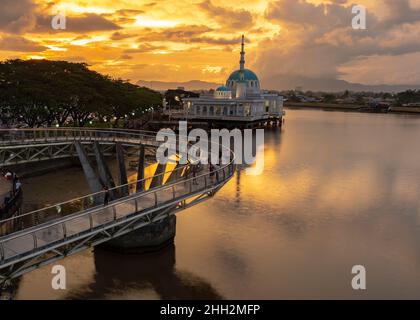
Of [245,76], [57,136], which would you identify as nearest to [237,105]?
[245,76]

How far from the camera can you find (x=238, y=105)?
11038 centimetres

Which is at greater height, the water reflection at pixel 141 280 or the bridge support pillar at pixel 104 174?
the bridge support pillar at pixel 104 174

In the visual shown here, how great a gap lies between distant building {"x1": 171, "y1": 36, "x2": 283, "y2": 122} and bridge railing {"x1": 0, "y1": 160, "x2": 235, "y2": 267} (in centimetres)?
8286

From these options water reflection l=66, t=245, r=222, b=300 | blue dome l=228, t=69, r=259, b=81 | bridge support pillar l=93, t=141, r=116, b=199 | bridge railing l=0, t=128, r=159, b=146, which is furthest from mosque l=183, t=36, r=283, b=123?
water reflection l=66, t=245, r=222, b=300

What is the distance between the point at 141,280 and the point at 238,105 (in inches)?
3563

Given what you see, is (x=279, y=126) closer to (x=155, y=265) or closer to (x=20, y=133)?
(x=20, y=133)

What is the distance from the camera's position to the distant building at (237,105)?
108688 millimetres

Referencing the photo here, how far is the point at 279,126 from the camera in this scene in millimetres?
123250

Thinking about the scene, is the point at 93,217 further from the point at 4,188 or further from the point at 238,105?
the point at 238,105

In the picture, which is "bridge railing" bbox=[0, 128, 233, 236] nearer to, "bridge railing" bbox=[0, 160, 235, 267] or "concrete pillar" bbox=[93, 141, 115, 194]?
"bridge railing" bbox=[0, 160, 235, 267]

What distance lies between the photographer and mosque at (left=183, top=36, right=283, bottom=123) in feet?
354

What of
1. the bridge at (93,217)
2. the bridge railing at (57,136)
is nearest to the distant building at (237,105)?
the bridge railing at (57,136)

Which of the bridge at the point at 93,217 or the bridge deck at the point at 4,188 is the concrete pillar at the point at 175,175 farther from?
the bridge deck at the point at 4,188
